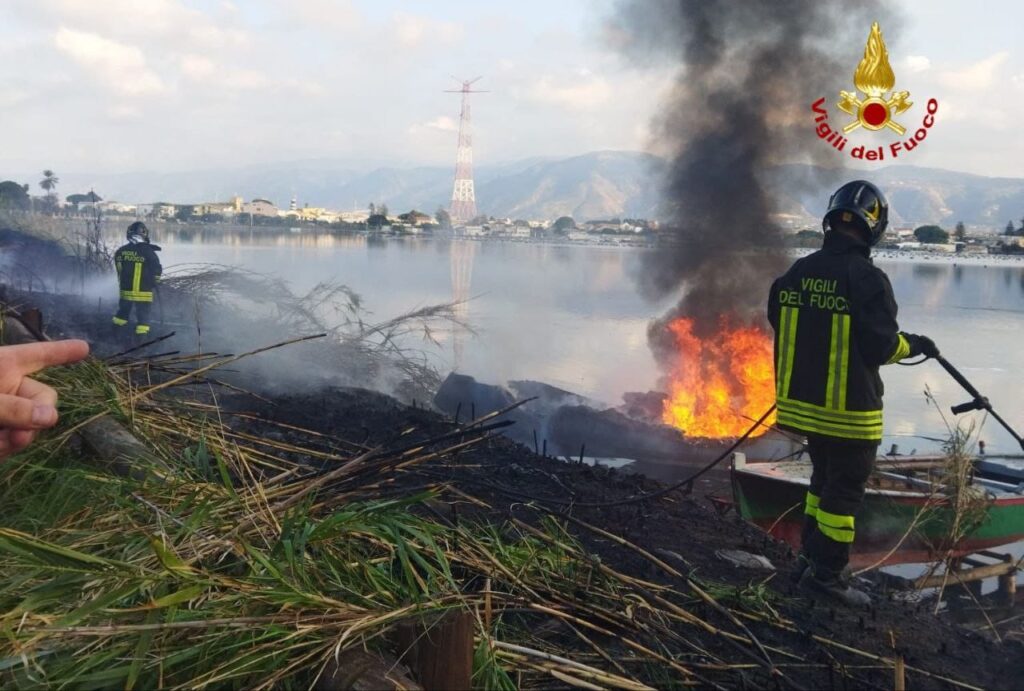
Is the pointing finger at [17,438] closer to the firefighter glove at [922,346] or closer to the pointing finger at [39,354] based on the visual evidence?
the pointing finger at [39,354]

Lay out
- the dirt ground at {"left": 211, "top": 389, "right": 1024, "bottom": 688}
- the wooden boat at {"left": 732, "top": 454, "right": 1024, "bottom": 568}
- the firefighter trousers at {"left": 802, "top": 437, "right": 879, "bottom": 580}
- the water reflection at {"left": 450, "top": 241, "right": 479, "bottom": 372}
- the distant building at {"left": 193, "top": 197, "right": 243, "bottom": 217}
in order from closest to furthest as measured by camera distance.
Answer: the dirt ground at {"left": 211, "top": 389, "right": 1024, "bottom": 688} → the firefighter trousers at {"left": 802, "top": 437, "right": 879, "bottom": 580} → the wooden boat at {"left": 732, "top": 454, "right": 1024, "bottom": 568} → the water reflection at {"left": 450, "top": 241, "right": 479, "bottom": 372} → the distant building at {"left": 193, "top": 197, "right": 243, "bottom": 217}

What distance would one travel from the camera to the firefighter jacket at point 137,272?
1105cm

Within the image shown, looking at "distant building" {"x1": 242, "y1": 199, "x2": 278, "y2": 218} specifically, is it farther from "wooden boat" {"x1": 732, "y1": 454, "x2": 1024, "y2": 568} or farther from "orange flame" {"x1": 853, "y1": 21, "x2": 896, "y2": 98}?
"wooden boat" {"x1": 732, "y1": 454, "x2": 1024, "y2": 568}

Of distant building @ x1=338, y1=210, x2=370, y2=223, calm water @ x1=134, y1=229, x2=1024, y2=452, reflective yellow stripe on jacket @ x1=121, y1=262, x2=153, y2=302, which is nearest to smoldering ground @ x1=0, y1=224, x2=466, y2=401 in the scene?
reflective yellow stripe on jacket @ x1=121, y1=262, x2=153, y2=302

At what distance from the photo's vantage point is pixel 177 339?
12.0 m

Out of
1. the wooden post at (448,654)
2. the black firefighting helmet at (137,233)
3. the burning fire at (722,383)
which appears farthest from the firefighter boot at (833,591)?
the black firefighting helmet at (137,233)

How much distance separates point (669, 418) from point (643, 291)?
Answer: 4835 millimetres

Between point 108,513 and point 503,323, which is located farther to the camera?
point 503,323

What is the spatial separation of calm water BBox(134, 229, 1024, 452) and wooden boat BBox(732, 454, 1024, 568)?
15.7ft

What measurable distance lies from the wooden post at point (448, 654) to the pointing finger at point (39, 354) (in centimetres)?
130

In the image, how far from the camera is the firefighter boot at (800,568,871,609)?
4281mm

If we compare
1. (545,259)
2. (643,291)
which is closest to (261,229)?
(545,259)

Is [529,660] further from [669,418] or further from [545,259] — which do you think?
[545,259]

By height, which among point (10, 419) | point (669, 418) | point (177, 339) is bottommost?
point (669, 418)
